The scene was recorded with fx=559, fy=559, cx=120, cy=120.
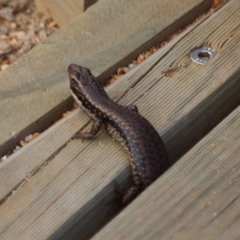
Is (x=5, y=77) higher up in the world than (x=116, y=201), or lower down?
higher up

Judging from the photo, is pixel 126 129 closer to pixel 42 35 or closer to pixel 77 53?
pixel 77 53

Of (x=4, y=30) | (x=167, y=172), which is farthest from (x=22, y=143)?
(x=4, y=30)

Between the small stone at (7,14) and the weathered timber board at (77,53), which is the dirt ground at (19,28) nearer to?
the small stone at (7,14)

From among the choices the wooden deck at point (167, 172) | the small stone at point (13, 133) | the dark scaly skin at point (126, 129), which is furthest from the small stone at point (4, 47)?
the small stone at point (13, 133)

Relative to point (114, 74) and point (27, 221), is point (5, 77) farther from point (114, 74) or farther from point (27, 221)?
point (27, 221)

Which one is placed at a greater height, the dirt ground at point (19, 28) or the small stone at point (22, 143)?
the dirt ground at point (19, 28)

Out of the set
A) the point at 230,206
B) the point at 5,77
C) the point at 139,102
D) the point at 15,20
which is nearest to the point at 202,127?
the point at 139,102

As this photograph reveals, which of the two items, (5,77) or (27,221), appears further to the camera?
(5,77)
